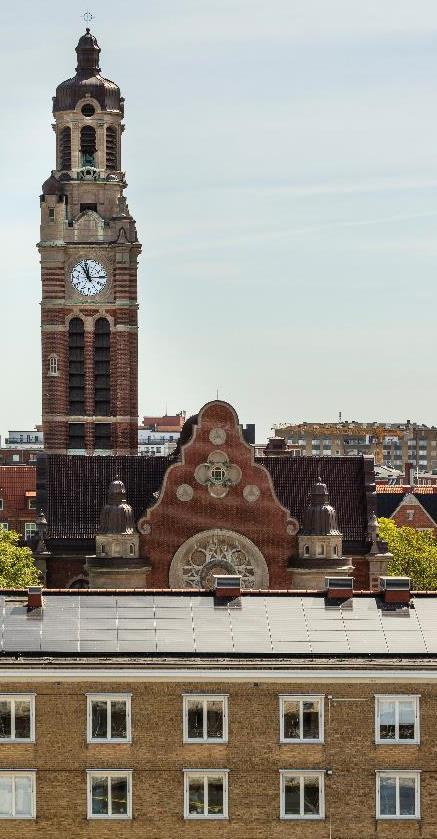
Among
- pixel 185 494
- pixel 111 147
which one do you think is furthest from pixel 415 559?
pixel 111 147

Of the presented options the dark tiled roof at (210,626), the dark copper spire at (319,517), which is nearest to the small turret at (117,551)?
the dark copper spire at (319,517)

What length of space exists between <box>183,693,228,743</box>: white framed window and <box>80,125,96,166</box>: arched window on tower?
8211 centimetres

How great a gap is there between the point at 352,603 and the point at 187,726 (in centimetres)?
994

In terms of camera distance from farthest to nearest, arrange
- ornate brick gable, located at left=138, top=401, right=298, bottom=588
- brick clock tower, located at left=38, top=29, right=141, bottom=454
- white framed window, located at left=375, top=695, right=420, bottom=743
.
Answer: brick clock tower, located at left=38, top=29, right=141, bottom=454 < ornate brick gable, located at left=138, top=401, right=298, bottom=588 < white framed window, located at left=375, top=695, right=420, bottom=743

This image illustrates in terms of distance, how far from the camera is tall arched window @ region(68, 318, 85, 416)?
478 feet

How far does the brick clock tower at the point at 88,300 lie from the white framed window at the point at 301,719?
75.6 metres

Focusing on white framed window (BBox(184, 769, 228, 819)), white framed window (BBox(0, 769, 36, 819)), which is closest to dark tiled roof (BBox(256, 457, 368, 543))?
white framed window (BBox(184, 769, 228, 819))

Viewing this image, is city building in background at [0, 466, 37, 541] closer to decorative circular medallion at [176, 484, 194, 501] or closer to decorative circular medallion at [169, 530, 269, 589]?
decorative circular medallion at [169, 530, 269, 589]

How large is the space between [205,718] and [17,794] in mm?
6802

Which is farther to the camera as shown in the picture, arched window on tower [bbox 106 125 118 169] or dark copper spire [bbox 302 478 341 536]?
arched window on tower [bbox 106 125 118 169]

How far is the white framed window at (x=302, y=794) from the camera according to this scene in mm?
70375

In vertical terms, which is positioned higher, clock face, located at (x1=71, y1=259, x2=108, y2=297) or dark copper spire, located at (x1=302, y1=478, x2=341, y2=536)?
clock face, located at (x1=71, y1=259, x2=108, y2=297)

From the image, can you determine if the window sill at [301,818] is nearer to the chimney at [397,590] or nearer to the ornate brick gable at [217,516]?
the chimney at [397,590]

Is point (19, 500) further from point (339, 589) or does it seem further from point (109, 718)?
point (109, 718)
